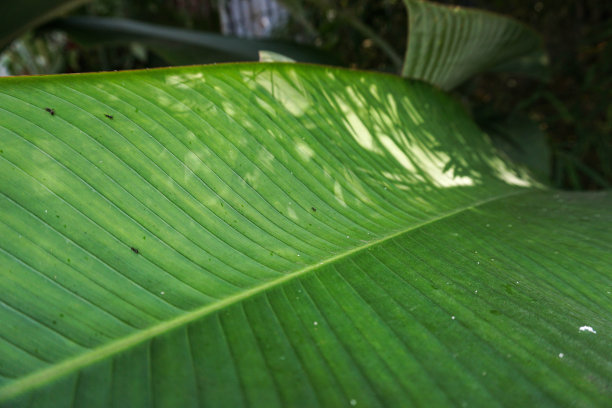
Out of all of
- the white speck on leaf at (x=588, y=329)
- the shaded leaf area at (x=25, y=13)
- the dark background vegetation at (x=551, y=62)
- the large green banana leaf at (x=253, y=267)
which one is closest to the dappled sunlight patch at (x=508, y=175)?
the large green banana leaf at (x=253, y=267)

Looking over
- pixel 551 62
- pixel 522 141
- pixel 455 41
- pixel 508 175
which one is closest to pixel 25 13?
pixel 455 41

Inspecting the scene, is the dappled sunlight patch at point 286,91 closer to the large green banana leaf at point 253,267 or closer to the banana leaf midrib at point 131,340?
the large green banana leaf at point 253,267

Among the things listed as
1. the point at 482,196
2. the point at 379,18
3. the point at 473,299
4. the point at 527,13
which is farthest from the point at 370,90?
the point at 527,13

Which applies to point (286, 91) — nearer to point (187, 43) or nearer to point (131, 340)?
point (131, 340)

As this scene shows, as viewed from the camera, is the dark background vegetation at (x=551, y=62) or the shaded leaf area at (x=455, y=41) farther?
the dark background vegetation at (x=551, y=62)

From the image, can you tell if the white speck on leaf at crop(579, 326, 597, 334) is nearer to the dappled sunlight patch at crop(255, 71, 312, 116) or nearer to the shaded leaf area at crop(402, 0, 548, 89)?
the dappled sunlight patch at crop(255, 71, 312, 116)

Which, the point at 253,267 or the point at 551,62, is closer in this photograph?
the point at 253,267
